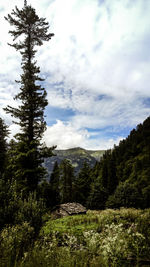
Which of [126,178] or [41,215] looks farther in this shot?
[126,178]

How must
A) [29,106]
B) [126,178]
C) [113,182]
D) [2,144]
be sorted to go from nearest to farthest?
[29,106], [2,144], [113,182], [126,178]

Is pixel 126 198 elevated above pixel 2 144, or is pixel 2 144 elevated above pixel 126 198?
pixel 2 144

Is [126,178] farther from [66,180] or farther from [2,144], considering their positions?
[2,144]

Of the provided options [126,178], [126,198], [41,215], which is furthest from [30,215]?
[126,178]

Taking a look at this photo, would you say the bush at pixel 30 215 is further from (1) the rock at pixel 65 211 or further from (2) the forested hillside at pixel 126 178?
(2) the forested hillside at pixel 126 178

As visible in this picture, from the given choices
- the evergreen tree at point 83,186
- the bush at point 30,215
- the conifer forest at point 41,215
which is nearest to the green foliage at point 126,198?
the conifer forest at point 41,215

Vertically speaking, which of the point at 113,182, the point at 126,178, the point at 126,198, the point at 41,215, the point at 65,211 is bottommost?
the point at 126,178

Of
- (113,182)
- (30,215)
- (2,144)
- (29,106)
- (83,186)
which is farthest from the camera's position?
(113,182)

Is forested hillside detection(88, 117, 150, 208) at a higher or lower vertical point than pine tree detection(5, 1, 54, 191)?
lower

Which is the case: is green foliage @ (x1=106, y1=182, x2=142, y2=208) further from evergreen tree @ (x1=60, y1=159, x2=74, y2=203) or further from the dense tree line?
evergreen tree @ (x1=60, y1=159, x2=74, y2=203)

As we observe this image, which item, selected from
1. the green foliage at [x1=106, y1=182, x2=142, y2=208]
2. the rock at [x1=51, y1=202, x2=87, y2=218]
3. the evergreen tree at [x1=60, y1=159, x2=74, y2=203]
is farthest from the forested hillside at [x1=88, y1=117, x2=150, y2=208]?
the evergreen tree at [x1=60, y1=159, x2=74, y2=203]

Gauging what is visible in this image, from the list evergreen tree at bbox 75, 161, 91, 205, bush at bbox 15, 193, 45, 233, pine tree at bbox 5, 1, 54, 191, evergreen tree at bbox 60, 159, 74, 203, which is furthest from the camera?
evergreen tree at bbox 60, 159, 74, 203

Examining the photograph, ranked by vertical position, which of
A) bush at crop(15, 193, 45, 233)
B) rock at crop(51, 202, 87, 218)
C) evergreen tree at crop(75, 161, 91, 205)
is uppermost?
bush at crop(15, 193, 45, 233)

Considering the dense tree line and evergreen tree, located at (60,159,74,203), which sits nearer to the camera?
the dense tree line
